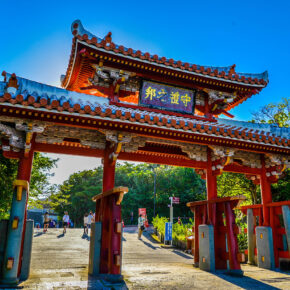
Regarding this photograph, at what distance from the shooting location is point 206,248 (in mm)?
8180

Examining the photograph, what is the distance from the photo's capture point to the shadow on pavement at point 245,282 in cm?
624

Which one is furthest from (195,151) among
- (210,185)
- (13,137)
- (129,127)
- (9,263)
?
(9,263)

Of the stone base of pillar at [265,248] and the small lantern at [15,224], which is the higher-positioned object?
the small lantern at [15,224]

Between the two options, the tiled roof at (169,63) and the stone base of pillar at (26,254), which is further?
the tiled roof at (169,63)

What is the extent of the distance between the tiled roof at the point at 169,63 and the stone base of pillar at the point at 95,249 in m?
5.83

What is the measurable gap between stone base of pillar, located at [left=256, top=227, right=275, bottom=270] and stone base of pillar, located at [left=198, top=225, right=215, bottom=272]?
2.51 metres

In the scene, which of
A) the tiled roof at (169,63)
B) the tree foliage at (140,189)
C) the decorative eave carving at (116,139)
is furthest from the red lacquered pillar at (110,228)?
the tree foliage at (140,189)

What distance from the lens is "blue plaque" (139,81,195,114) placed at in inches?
402

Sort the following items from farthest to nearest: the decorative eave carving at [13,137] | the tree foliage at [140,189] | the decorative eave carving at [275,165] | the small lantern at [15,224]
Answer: the tree foliage at [140,189] → the decorative eave carving at [275,165] → the decorative eave carving at [13,137] → the small lantern at [15,224]

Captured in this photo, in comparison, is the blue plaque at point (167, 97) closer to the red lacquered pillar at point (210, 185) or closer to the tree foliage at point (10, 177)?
the red lacquered pillar at point (210, 185)

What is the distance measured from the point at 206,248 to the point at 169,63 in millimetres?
6446

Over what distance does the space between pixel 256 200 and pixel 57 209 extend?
3186 centimetres

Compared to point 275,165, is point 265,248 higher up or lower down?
lower down

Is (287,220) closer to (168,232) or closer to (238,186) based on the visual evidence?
(168,232)
